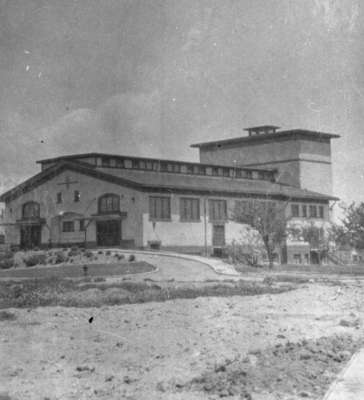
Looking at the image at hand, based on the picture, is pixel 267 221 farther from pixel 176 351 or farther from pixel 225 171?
pixel 176 351

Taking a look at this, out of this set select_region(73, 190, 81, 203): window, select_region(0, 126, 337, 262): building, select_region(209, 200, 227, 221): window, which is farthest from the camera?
select_region(209, 200, 227, 221): window

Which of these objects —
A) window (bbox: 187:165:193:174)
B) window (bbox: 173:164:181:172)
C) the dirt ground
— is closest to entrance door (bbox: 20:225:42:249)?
window (bbox: 173:164:181:172)

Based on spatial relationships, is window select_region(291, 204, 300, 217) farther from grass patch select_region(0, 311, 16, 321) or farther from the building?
grass patch select_region(0, 311, 16, 321)

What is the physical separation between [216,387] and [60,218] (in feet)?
142

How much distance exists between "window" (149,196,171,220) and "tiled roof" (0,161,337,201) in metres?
0.73

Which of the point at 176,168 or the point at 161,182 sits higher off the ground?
the point at 176,168

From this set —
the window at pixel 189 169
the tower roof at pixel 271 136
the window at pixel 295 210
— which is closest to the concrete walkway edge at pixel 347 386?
the window at pixel 189 169

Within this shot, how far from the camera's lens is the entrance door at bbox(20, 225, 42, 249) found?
5131 cm

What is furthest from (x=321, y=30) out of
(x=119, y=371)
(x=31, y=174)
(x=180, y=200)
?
(x=31, y=174)

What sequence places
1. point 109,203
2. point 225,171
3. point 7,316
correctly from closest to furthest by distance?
point 7,316 < point 109,203 < point 225,171

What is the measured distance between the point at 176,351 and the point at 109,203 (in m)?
38.1

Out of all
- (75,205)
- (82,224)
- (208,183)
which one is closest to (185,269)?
(82,224)

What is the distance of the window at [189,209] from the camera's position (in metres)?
48.2

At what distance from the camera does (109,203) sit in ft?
156
